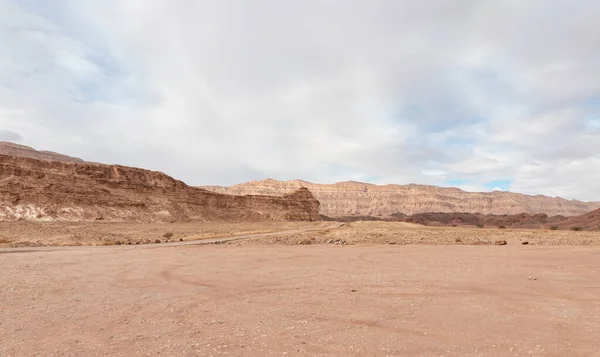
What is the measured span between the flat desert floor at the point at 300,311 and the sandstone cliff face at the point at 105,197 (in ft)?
153

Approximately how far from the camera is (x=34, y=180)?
193 ft

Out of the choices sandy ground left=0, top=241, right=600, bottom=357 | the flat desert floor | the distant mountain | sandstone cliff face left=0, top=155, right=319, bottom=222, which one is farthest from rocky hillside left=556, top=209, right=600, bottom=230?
the flat desert floor

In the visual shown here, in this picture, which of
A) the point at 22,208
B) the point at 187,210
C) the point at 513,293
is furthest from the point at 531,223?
the point at 22,208

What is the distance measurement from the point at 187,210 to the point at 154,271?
64935 mm

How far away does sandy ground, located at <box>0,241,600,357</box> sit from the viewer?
601cm

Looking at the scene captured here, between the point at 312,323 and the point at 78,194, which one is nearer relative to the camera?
the point at 312,323

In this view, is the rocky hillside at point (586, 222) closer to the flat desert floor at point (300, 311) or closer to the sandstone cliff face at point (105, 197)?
the sandstone cliff face at point (105, 197)

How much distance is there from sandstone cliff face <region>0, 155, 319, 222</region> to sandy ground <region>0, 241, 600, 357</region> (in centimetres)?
4706

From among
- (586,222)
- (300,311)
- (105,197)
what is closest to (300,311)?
(300,311)

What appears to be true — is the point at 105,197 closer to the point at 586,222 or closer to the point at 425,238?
the point at 425,238

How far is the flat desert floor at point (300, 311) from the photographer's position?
6008 mm

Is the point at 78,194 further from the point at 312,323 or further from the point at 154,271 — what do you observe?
the point at 312,323

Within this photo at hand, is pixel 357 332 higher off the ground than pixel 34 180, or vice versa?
pixel 34 180

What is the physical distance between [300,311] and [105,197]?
64717 millimetres
